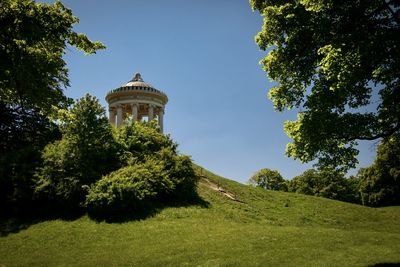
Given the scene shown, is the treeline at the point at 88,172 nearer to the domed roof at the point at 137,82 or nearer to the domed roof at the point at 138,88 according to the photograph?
the domed roof at the point at 138,88

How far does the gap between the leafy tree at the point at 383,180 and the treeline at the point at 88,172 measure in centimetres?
3739

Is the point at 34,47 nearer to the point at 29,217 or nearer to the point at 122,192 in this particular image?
the point at 122,192

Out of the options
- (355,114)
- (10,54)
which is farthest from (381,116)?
(10,54)

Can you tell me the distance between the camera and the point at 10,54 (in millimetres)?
17875

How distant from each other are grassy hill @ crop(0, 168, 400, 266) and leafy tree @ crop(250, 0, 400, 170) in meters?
4.49

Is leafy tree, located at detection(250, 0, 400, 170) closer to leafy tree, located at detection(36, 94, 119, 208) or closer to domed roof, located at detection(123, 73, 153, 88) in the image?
leafy tree, located at detection(36, 94, 119, 208)

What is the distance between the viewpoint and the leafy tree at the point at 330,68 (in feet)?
50.4

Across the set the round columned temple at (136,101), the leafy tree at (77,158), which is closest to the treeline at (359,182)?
the leafy tree at (77,158)

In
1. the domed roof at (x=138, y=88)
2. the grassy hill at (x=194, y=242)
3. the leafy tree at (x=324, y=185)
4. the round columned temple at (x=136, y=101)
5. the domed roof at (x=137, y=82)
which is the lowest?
the grassy hill at (x=194, y=242)

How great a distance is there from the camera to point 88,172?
28.0 m

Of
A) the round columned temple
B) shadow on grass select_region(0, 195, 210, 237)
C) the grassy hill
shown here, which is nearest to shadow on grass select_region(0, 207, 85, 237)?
shadow on grass select_region(0, 195, 210, 237)

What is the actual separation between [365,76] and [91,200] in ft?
62.5

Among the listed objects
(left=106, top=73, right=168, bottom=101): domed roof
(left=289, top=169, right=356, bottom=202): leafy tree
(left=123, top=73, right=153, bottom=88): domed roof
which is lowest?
(left=289, top=169, right=356, bottom=202): leafy tree

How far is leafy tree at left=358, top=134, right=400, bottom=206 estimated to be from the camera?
55.6m
